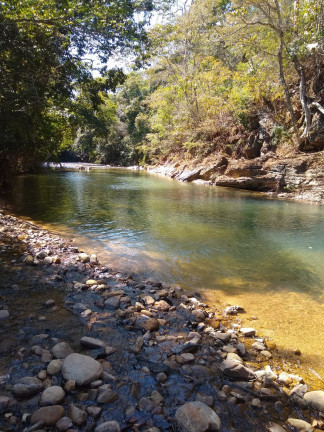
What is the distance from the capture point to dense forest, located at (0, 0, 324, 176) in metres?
8.86

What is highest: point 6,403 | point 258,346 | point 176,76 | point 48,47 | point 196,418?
point 176,76

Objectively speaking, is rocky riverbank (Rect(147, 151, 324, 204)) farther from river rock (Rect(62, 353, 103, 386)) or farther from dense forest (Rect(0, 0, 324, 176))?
river rock (Rect(62, 353, 103, 386))

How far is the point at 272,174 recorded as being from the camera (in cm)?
1766

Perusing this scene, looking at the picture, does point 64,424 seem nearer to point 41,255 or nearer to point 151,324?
point 151,324

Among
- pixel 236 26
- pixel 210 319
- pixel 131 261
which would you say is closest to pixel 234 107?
pixel 236 26

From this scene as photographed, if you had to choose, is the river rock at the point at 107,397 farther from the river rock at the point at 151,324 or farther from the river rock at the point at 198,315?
the river rock at the point at 198,315

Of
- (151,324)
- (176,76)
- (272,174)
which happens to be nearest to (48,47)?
(151,324)

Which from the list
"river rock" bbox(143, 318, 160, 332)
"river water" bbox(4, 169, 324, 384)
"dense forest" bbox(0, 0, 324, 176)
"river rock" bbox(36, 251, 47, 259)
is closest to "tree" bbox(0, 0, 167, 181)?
"dense forest" bbox(0, 0, 324, 176)

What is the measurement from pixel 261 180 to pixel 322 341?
50.9 ft

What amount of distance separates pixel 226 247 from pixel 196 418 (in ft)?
18.0

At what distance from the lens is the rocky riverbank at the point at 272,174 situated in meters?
15.7

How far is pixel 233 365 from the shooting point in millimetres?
2793

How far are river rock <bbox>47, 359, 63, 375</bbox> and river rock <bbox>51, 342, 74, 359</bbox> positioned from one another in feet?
0.41

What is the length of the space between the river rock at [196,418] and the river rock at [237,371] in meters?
0.60
